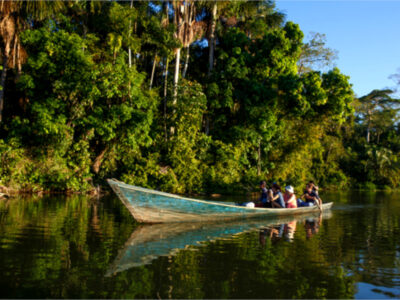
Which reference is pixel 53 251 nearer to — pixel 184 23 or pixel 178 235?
pixel 178 235

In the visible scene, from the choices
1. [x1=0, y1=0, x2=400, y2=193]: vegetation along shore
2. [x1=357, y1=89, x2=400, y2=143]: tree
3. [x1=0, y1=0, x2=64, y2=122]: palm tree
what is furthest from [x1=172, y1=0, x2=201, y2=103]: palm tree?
[x1=357, y1=89, x2=400, y2=143]: tree

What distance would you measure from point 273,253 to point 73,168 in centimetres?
1576

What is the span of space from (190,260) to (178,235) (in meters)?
2.67

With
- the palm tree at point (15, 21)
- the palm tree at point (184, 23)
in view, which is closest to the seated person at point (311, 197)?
the palm tree at point (184, 23)

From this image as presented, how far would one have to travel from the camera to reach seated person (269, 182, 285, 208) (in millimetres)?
13878

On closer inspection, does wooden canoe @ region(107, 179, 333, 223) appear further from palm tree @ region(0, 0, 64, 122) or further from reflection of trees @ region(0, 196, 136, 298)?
palm tree @ region(0, 0, 64, 122)

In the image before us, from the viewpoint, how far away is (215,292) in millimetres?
5094

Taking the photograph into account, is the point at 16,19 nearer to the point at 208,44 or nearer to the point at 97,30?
the point at 97,30

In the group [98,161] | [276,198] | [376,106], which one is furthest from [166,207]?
[376,106]

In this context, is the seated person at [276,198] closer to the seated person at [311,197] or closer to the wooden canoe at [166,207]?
the wooden canoe at [166,207]

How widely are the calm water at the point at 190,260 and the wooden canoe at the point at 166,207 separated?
0.41 metres

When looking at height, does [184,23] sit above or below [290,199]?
above

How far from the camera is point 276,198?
14.0 meters

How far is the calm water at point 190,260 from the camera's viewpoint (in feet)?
17.0
